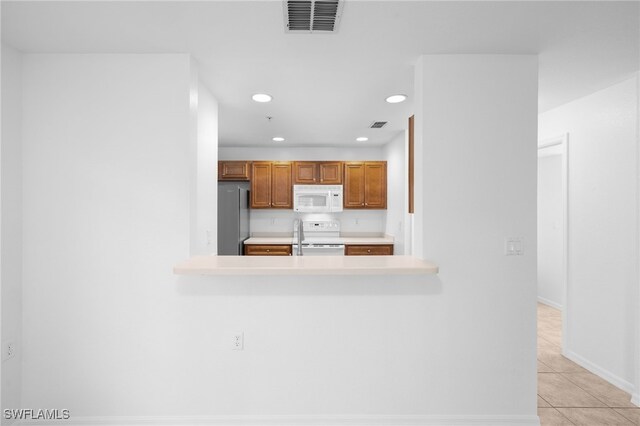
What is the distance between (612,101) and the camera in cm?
288

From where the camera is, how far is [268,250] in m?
5.08

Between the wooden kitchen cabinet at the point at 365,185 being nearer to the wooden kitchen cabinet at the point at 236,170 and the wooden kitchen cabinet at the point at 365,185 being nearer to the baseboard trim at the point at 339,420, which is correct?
the wooden kitchen cabinet at the point at 236,170

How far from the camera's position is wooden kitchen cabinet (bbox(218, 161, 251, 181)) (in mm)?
5371

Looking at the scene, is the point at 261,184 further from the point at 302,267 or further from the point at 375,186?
the point at 302,267

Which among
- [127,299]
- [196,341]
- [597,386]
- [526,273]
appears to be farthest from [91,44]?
[597,386]

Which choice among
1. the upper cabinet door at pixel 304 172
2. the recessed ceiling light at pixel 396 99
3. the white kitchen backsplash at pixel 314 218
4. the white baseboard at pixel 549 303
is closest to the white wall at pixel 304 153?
the upper cabinet door at pixel 304 172

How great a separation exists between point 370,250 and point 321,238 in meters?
0.86

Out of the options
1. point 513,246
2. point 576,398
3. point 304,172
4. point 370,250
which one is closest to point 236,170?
point 304,172

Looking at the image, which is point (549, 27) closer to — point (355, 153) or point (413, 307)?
point (413, 307)

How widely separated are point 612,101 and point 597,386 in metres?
2.25

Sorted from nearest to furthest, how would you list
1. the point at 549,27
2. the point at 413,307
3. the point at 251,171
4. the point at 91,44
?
the point at 549,27 < the point at 91,44 < the point at 413,307 < the point at 251,171

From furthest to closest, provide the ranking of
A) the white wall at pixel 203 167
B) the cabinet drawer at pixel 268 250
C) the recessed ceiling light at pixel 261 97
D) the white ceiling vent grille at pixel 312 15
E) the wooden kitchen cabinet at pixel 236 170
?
the wooden kitchen cabinet at pixel 236 170, the cabinet drawer at pixel 268 250, the recessed ceiling light at pixel 261 97, the white wall at pixel 203 167, the white ceiling vent grille at pixel 312 15

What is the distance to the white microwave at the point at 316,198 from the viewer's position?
5379mm

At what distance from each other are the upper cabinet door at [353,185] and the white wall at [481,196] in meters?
3.14
